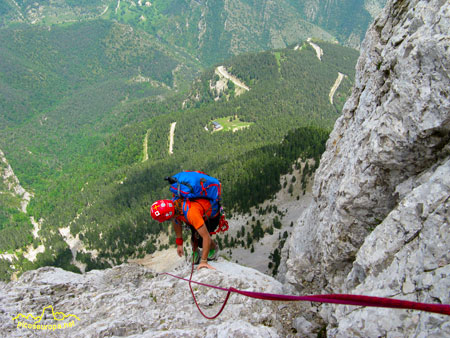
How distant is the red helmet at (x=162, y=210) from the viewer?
7.76 meters

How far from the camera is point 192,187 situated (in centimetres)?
819

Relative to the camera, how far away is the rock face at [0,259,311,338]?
7.36 metres

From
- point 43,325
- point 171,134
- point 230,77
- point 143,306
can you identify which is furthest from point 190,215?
point 230,77

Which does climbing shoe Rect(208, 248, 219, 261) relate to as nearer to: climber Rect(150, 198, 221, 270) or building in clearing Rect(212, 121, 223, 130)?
climber Rect(150, 198, 221, 270)

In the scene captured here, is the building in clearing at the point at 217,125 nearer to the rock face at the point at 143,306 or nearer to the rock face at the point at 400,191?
the rock face at the point at 143,306

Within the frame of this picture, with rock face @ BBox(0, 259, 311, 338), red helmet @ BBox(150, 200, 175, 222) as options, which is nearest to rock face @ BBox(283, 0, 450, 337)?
rock face @ BBox(0, 259, 311, 338)

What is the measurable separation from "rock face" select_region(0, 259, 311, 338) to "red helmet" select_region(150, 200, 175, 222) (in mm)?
2810

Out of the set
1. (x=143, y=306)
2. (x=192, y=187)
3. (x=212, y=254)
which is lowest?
(x=143, y=306)

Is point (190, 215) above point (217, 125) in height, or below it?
above

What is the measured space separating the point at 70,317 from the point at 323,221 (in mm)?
8976

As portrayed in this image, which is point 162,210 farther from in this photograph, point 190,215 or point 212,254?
point 212,254

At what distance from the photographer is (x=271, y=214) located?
34562 mm

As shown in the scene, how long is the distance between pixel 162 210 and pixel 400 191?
19.6 ft

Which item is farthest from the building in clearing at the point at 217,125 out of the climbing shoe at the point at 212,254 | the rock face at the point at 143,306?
the climbing shoe at the point at 212,254
